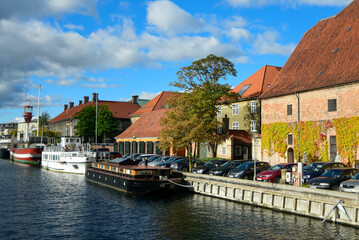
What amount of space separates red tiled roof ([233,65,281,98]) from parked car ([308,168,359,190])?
30369 mm

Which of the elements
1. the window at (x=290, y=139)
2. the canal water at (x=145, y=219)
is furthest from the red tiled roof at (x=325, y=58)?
the canal water at (x=145, y=219)

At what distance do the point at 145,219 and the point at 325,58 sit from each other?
28.8 meters

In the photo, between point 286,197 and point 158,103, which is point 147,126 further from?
point 286,197

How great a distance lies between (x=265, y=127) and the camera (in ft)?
147

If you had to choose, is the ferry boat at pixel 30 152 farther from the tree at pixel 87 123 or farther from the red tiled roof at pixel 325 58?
the red tiled roof at pixel 325 58

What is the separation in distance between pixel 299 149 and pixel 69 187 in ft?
82.8

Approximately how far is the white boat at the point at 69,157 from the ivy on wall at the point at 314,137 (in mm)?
23856

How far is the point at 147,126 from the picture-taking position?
6931cm

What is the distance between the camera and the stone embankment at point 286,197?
19922 mm

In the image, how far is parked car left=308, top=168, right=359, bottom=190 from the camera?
23203 mm

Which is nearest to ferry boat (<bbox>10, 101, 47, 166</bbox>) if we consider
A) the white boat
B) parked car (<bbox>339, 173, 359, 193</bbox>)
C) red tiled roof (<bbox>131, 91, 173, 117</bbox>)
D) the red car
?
the white boat

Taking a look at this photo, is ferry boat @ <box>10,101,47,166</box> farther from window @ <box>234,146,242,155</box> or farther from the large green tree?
window @ <box>234,146,242,155</box>

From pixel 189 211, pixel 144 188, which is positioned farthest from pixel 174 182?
pixel 189 211

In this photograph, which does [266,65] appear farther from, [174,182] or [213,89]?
[174,182]
